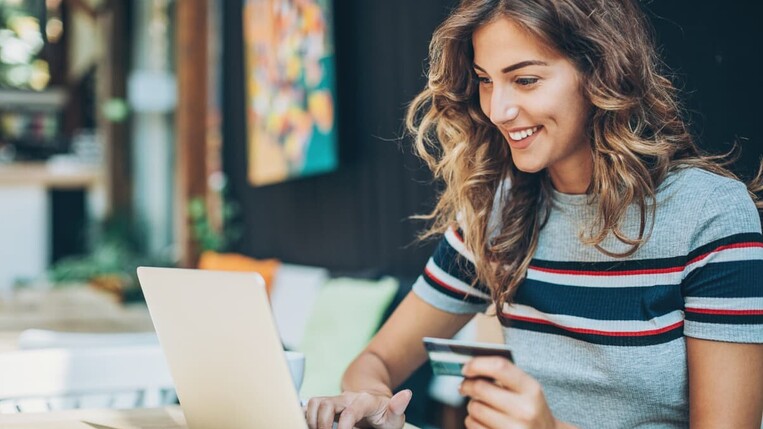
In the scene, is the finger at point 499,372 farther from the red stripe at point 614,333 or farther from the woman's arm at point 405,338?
the woman's arm at point 405,338

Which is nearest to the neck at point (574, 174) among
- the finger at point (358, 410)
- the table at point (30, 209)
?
the finger at point (358, 410)

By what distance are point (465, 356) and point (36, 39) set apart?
519 inches

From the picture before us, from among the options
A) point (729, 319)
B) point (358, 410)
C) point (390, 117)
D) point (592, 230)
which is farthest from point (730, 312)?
point (390, 117)

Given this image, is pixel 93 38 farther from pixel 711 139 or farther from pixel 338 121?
pixel 711 139

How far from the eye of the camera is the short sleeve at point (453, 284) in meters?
1.59

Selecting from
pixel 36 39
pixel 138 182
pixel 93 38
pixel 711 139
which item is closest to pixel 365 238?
pixel 711 139

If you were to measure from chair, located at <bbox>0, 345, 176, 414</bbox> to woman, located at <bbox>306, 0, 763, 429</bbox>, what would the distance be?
0.37m

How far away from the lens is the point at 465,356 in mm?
924

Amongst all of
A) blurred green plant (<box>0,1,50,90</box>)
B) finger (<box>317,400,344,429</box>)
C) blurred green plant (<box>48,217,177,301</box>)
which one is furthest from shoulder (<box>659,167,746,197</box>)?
blurred green plant (<box>0,1,50,90</box>)

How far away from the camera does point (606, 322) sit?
1.34 m

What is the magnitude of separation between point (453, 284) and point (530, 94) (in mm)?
410

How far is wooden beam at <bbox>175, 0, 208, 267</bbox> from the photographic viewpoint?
579 centimetres

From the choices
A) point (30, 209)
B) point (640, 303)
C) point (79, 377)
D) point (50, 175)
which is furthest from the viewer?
point (50, 175)

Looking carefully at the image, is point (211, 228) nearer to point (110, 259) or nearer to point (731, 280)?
point (110, 259)
